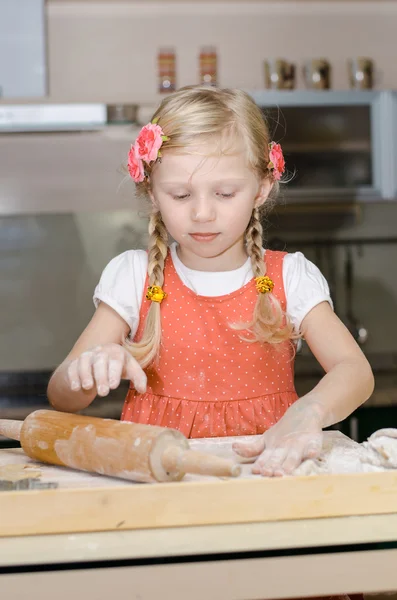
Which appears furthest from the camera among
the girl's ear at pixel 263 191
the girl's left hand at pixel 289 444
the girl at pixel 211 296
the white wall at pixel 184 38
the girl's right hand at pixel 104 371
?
the white wall at pixel 184 38

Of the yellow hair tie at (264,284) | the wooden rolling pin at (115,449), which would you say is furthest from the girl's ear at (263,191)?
the wooden rolling pin at (115,449)

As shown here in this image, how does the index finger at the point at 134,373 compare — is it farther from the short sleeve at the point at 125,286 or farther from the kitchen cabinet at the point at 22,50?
the kitchen cabinet at the point at 22,50

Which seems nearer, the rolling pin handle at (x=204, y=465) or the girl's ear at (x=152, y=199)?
the rolling pin handle at (x=204, y=465)

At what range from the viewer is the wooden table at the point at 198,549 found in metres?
0.70

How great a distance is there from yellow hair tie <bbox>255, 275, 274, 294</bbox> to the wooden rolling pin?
0.50 metres

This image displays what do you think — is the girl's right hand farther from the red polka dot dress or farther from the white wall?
the white wall

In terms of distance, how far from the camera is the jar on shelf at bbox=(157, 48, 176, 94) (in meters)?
3.14

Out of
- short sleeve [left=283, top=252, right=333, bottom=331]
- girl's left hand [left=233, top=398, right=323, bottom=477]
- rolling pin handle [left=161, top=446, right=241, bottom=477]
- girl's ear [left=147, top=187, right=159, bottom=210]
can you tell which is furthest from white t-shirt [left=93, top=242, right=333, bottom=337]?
rolling pin handle [left=161, top=446, right=241, bottom=477]

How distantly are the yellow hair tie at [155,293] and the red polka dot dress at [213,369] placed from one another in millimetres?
22

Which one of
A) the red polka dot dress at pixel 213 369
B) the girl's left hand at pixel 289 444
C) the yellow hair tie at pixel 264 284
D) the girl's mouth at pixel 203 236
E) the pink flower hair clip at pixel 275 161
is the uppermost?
the pink flower hair clip at pixel 275 161

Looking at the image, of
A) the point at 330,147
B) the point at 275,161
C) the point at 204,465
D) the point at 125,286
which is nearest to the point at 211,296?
the point at 125,286

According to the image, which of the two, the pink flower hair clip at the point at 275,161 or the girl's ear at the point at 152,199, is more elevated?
the pink flower hair clip at the point at 275,161

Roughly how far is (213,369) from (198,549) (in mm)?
659

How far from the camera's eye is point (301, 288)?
1349 millimetres
